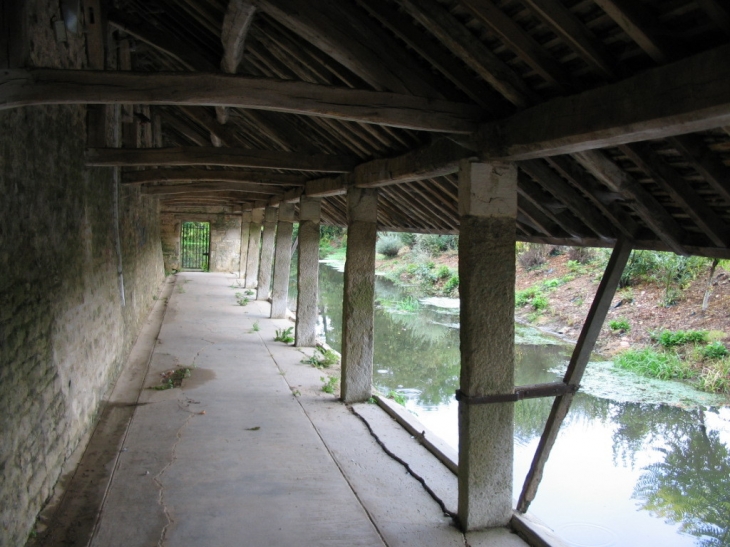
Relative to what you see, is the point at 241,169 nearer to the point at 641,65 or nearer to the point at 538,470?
the point at 538,470

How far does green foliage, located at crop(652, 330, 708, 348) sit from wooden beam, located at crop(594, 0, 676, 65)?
396 inches

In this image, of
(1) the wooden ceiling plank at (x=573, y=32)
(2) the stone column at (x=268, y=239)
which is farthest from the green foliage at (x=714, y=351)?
(1) the wooden ceiling plank at (x=573, y=32)

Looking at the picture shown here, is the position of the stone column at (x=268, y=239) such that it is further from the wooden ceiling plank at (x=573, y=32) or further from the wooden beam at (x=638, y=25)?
the wooden beam at (x=638, y=25)

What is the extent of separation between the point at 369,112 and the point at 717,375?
8.99m

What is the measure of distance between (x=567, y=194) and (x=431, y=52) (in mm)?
1372

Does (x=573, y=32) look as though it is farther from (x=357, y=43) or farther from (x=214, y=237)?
(x=214, y=237)

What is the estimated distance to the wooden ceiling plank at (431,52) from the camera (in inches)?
129

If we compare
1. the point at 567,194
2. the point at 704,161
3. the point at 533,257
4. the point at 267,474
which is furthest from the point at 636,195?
the point at 533,257

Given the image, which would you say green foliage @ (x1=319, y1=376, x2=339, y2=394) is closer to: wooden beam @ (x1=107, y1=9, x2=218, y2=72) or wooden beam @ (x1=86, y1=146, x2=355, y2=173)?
wooden beam @ (x1=86, y1=146, x2=355, y2=173)

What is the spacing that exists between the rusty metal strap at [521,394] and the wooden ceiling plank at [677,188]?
4.89 feet

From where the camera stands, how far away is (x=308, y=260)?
27.9ft

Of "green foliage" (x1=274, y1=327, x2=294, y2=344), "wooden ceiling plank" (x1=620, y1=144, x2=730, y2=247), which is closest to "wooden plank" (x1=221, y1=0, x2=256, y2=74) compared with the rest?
"wooden ceiling plank" (x1=620, y1=144, x2=730, y2=247)

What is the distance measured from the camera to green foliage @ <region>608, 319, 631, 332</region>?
12250 millimetres

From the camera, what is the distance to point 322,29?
10.9 ft
